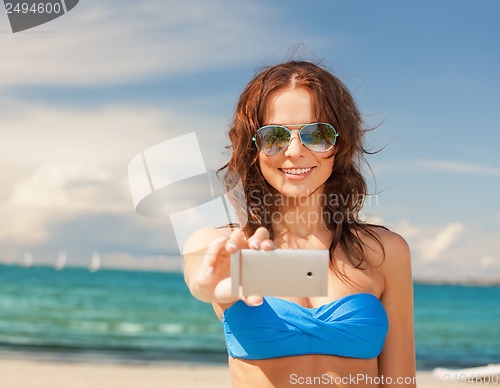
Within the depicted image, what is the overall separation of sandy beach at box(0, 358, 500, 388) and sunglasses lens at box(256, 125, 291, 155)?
28.0 feet

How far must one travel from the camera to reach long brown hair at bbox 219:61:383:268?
9.12 feet

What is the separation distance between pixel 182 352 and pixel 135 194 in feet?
46.9

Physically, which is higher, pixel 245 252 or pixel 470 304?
pixel 245 252

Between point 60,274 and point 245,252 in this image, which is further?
point 60,274

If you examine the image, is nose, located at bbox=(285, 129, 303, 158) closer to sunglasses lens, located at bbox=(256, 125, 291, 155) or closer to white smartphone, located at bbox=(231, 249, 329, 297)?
sunglasses lens, located at bbox=(256, 125, 291, 155)

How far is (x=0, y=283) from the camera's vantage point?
117ft

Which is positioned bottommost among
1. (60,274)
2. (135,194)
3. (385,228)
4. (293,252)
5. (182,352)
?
(60,274)

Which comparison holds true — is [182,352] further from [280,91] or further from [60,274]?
[60,274]

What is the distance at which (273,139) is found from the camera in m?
2.69

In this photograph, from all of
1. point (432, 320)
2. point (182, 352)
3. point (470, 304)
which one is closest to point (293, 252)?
point (182, 352)

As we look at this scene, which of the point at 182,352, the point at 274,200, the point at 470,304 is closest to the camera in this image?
the point at 274,200

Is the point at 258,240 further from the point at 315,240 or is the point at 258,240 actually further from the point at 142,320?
the point at 142,320

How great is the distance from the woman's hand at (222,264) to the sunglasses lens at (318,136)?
0.71 m

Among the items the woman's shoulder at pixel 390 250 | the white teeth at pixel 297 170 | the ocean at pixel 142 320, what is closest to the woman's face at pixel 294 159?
the white teeth at pixel 297 170
